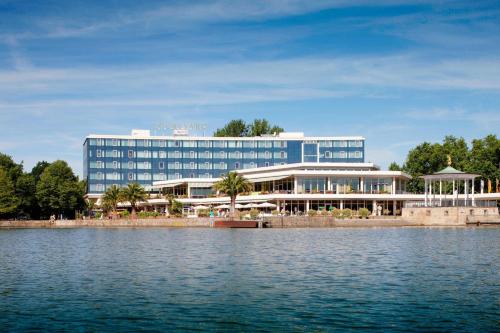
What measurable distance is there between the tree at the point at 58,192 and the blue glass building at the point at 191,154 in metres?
32.1

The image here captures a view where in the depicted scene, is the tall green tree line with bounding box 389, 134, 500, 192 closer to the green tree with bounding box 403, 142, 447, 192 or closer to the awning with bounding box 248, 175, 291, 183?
the green tree with bounding box 403, 142, 447, 192

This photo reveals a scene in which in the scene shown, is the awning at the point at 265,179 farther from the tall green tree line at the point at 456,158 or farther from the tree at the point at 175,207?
the tall green tree line at the point at 456,158

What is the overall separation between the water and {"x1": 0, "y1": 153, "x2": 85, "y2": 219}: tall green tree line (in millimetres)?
88508

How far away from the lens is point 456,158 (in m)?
163

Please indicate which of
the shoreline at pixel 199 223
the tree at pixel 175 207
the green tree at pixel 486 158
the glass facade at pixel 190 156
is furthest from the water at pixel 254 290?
the glass facade at pixel 190 156

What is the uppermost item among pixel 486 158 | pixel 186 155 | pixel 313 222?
pixel 186 155

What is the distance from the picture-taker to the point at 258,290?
35.4 metres

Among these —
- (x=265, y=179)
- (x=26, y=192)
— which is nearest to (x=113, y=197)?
(x=26, y=192)

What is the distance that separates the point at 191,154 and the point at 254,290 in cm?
15396

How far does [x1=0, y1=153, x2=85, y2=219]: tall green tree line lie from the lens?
143250mm

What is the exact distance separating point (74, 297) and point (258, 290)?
973 centimetres

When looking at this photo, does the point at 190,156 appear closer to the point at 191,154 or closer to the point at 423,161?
the point at 191,154

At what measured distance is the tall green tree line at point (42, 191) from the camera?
470 feet

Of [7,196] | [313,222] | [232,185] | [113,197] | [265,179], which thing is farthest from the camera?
[265,179]
